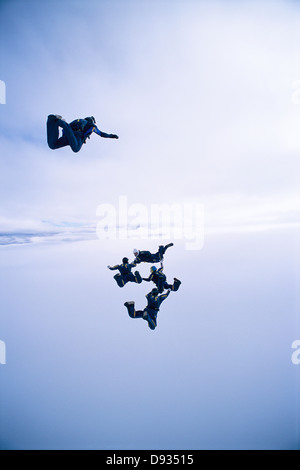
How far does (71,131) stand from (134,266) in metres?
3.92

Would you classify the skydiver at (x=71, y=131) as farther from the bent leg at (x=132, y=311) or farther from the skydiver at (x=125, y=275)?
the bent leg at (x=132, y=311)

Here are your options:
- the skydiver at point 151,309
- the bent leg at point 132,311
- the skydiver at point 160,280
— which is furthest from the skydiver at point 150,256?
the bent leg at point 132,311

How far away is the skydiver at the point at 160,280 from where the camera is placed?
5.64m

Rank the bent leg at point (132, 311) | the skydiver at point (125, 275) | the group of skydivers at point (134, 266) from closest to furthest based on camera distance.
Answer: the group of skydivers at point (134, 266) < the bent leg at point (132, 311) < the skydiver at point (125, 275)

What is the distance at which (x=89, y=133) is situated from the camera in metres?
4.02

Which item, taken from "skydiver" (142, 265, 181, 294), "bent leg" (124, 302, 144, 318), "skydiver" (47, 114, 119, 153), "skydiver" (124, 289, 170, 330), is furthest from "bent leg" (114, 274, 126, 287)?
"skydiver" (47, 114, 119, 153)
